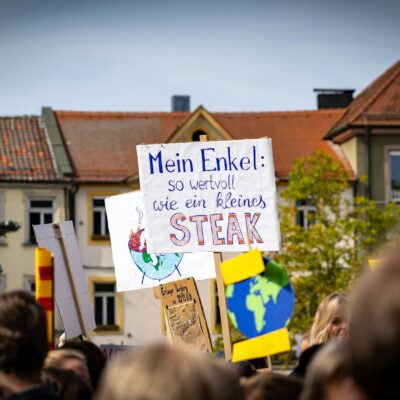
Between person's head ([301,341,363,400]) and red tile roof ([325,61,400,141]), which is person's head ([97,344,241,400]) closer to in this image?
person's head ([301,341,363,400])

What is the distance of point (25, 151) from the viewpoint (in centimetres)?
4006

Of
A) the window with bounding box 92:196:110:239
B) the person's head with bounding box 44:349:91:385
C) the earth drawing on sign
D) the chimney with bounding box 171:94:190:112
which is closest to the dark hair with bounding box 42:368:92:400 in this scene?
the person's head with bounding box 44:349:91:385

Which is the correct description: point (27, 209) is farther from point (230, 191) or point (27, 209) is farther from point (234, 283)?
point (234, 283)

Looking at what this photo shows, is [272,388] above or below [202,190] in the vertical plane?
below

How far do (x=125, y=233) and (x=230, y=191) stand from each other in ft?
5.39

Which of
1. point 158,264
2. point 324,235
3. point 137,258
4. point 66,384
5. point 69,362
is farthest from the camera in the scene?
point 324,235

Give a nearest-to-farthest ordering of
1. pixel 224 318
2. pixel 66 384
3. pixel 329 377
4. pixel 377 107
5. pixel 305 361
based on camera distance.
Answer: pixel 329 377
pixel 66 384
pixel 305 361
pixel 224 318
pixel 377 107

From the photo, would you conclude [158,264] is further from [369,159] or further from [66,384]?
[369,159]

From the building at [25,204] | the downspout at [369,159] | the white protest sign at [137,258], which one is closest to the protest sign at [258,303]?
the white protest sign at [137,258]

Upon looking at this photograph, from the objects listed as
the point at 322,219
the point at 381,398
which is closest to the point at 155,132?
the point at 322,219

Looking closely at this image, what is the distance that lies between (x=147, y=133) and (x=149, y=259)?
32478 mm

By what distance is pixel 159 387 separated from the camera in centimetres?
277

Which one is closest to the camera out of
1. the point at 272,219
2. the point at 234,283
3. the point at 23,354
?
the point at 23,354

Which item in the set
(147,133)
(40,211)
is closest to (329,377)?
(40,211)
